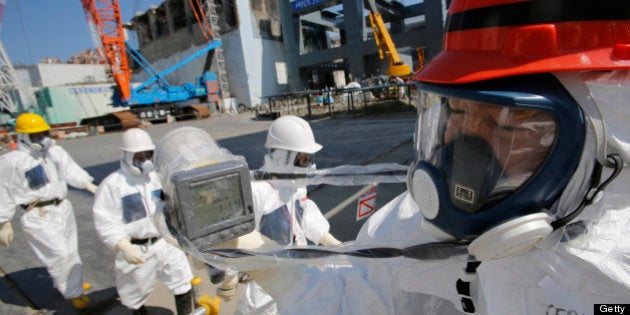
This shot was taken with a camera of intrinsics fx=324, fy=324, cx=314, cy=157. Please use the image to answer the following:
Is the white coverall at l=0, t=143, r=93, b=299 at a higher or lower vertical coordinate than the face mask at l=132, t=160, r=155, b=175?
lower

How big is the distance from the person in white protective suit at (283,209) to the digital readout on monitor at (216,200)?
103cm

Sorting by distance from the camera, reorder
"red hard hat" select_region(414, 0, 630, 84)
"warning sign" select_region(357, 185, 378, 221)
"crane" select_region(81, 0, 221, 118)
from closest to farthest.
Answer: "red hard hat" select_region(414, 0, 630, 84), "warning sign" select_region(357, 185, 378, 221), "crane" select_region(81, 0, 221, 118)

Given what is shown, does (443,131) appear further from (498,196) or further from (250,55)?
(250,55)

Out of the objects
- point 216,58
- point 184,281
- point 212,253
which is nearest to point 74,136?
point 216,58

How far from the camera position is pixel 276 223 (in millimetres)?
2129

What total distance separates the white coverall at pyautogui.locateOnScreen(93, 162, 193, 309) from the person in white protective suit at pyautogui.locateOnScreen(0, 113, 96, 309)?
843mm

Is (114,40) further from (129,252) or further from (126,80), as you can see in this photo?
(129,252)

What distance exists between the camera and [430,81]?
0.82m

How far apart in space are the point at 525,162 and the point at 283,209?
1.61 m

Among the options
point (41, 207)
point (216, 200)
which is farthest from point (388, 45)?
point (216, 200)

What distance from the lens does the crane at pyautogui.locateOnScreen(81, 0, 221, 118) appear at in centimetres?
2161

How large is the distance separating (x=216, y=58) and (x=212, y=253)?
100 feet

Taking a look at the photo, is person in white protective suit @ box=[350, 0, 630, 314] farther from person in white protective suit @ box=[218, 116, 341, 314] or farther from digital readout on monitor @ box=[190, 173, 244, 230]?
person in white protective suit @ box=[218, 116, 341, 314]

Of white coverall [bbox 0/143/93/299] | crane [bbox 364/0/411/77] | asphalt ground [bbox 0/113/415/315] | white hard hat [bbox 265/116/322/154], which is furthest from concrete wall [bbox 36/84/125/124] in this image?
white hard hat [bbox 265/116/322/154]
